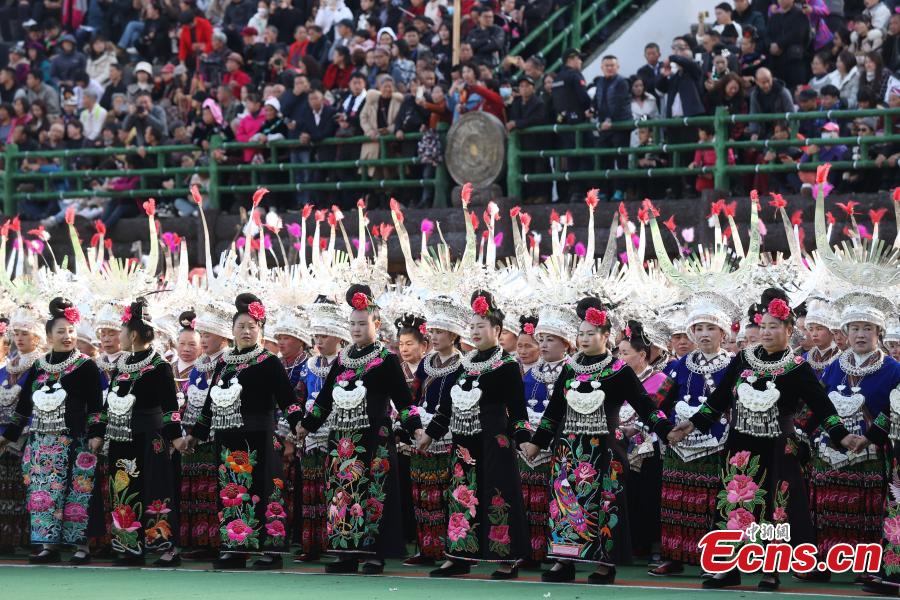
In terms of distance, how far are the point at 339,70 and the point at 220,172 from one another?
1530 mm

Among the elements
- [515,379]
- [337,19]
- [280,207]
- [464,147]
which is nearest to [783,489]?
[515,379]

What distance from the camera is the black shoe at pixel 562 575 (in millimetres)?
8938

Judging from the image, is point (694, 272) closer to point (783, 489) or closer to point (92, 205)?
point (783, 489)

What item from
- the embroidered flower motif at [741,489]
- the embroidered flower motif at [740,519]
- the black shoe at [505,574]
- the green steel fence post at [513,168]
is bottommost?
the black shoe at [505,574]

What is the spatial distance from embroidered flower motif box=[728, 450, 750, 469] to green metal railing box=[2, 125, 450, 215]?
7093 millimetres

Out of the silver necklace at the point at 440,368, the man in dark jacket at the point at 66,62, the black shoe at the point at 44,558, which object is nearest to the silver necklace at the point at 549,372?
the silver necklace at the point at 440,368

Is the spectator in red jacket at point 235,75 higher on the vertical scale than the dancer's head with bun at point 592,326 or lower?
higher

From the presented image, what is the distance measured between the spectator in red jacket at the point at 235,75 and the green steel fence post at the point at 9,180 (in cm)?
232

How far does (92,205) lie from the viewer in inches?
715

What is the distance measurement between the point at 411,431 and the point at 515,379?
628mm

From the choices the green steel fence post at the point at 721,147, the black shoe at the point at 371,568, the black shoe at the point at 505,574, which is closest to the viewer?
the black shoe at the point at 505,574

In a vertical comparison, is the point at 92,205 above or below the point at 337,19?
below

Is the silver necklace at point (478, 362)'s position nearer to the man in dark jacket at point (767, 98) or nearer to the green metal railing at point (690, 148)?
the green metal railing at point (690, 148)

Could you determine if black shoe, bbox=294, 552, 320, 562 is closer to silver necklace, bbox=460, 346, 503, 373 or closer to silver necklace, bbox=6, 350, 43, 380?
silver necklace, bbox=460, 346, 503, 373
